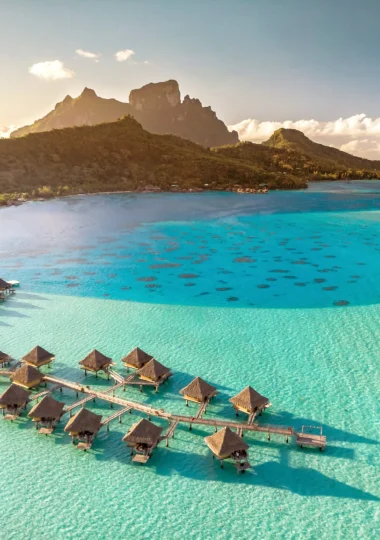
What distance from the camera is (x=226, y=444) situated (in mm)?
14500

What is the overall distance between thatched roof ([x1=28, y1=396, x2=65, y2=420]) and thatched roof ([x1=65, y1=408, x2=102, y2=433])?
99 cm

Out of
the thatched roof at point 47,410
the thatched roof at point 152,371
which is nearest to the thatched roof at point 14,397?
the thatched roof at point 47,410

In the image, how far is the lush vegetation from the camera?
10531cm

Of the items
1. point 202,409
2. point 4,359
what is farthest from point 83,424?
point 4,359

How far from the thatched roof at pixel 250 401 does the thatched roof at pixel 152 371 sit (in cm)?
376

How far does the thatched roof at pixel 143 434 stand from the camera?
1498cm

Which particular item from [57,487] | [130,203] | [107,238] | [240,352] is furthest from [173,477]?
[130,203]

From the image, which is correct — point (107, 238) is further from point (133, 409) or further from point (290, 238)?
point (133, 409)

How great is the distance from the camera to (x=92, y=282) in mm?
36875

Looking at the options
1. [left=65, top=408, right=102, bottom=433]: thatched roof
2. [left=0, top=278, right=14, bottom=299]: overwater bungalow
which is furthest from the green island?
[left=65, top=408, right=102, bottom=433]: thatched roof

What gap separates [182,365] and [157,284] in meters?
15.2

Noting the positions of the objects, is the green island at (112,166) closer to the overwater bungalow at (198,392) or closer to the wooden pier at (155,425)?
the wooden pier at (155,425)

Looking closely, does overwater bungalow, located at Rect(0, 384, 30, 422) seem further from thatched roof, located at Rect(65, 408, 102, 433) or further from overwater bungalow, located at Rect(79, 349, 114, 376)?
overwater bungalow, located at Rect(79, 349, 114, 376)

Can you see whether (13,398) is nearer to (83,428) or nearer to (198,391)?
(83,428)
